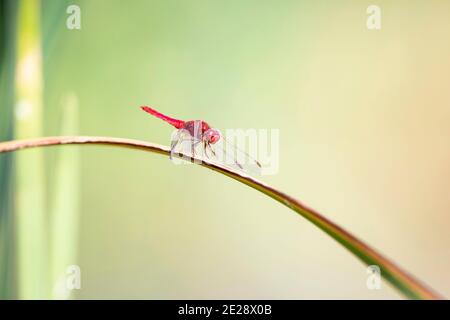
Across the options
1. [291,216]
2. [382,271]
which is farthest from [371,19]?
[382,271]

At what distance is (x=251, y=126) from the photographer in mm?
851

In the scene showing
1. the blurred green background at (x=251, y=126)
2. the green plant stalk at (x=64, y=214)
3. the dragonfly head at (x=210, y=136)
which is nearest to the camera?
the dragonfly head at (x=210, y=136)

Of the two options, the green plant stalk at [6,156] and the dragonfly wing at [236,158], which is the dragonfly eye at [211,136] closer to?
the dragonfly wing at [236,158]

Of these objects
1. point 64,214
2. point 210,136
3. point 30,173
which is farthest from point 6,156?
point 210,136

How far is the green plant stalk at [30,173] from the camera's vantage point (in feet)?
2.31

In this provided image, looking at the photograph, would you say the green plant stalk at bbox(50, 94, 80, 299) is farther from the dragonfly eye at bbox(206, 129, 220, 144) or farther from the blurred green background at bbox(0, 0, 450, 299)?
the dragonfly eye at bbox(206, 129, 220, 144)

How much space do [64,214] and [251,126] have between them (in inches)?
16.2

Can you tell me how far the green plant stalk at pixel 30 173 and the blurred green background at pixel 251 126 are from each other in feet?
0.08

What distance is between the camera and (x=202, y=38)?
0.85m

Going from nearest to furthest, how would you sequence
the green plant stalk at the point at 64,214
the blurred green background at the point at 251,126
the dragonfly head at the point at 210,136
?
the dragonfly head at the point at 210,136
the green plant stalk at the point at 64,214
the blurred green background at the point at 251,126

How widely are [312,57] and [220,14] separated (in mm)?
225

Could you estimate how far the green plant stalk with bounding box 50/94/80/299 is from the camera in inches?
28.2

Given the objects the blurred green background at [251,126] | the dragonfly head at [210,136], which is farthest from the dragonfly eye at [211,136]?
the blurred green background at [251,126]

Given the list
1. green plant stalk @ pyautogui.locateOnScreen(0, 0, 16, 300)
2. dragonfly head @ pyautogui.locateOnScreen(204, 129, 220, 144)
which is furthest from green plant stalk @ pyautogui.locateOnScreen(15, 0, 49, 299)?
dragonfly head @ pyautogui.locateOnScreen(204, 129, 220, 144)
